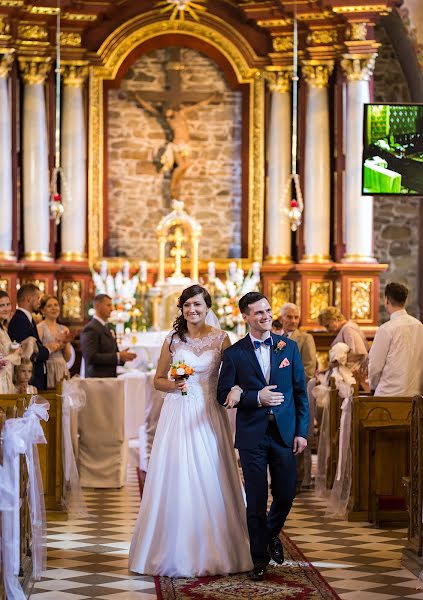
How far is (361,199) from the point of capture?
16.6 m

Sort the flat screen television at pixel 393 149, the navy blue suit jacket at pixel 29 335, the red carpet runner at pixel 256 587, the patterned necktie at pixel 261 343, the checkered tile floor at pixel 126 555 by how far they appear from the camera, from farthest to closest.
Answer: the flat screen television at pixel 393 149 < the navy blue suit jacket at pixel 29 335 < the patterned necktie at pixel 261 343 < the checkered tile floor at pixel 126 555 < the red carpet runner at pixel 256 587

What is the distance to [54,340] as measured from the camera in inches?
432

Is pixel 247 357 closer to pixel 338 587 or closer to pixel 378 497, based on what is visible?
pixel 338 587

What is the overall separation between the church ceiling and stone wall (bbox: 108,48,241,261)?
795mm

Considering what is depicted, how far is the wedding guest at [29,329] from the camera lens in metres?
10.1

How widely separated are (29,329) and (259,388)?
3460mm

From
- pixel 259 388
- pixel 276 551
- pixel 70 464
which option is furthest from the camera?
pixel 70 464

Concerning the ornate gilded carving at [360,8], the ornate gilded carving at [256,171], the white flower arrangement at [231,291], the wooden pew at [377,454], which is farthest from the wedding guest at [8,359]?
the ornate gilded carving at [360,8]

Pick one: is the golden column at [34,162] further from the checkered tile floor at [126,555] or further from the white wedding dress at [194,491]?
the white wedding dress at [194,491]

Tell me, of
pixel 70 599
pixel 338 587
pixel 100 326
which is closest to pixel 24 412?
pixel 70 599

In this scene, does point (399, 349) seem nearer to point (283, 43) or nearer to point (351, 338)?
point (351, 338)

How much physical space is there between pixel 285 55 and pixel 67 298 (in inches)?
173

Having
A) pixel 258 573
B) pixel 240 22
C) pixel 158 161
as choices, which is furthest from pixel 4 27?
pixel 258 573

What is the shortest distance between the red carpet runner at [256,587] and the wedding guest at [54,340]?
143 inches
